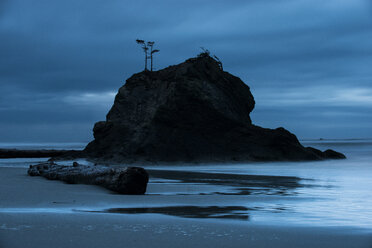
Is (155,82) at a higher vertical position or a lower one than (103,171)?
higher

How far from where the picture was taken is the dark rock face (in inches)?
944

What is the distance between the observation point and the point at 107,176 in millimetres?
9695

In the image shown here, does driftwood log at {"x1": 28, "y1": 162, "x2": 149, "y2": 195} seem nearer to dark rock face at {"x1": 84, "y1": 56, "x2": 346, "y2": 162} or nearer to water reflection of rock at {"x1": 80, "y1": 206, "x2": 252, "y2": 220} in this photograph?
water reflection of rock at {"x1": 80, "y1": 206, "x2": 252, "y2": 220}

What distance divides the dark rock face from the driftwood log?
1124 centimetres

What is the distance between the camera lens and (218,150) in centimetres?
2414

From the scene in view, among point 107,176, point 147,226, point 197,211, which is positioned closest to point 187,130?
point 107,176

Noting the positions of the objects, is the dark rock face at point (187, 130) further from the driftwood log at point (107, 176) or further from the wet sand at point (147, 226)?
the wet sand at point (147, 226)

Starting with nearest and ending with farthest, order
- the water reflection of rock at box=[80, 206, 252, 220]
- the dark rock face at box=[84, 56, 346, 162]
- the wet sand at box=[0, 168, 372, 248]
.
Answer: the wet sand at box=[0, 168, 372, 248] → the water reflection of rock at box=[80, 206, 252, 220] → the dark rock face at box=[84, 56, 346, 162]

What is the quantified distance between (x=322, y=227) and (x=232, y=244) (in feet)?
4.84

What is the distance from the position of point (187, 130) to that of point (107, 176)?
14.9m

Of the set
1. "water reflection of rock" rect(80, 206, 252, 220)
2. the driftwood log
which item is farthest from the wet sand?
the driftwood log

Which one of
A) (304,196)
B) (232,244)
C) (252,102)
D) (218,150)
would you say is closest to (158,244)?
(232,244)

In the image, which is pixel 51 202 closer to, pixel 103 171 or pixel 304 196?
pixel 103 171

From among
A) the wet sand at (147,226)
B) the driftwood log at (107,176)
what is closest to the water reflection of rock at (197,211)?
the wet sand at (147,226)
